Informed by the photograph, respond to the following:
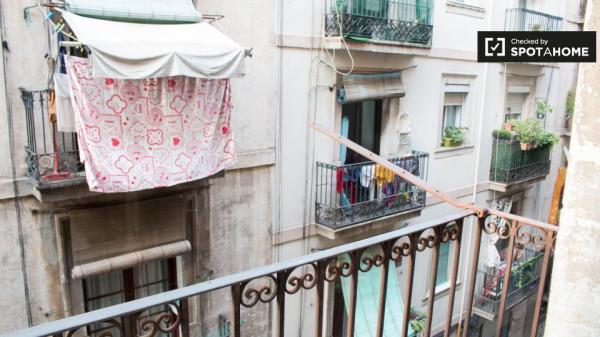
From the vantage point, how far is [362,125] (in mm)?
9961

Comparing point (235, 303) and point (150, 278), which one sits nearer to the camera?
point (235, 303)

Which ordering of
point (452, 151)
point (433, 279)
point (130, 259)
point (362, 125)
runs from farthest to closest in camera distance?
point (452, 151) < point (362, 125) < point (130, 259) < point (433, 279)

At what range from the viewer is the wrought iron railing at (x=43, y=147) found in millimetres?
5457

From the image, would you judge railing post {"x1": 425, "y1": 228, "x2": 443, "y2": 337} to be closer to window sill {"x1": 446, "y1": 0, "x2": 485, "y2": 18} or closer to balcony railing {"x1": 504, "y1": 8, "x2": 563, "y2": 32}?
window sill {"x1": 446, "y1": 0, "x2": 485, "y2": 18}

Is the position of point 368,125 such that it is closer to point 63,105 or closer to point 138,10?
point 138,10

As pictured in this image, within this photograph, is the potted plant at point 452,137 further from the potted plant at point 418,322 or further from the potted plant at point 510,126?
the potted plant at point 418,322

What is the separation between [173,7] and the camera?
616 cm

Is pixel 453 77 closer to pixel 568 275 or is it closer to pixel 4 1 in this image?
pixel 4 1

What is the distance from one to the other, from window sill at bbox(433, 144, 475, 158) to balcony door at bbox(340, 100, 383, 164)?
1721 millimetres

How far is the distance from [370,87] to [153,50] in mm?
4913

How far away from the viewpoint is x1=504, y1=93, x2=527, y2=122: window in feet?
43.2

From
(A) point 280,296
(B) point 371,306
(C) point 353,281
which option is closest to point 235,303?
(A) point 280,296

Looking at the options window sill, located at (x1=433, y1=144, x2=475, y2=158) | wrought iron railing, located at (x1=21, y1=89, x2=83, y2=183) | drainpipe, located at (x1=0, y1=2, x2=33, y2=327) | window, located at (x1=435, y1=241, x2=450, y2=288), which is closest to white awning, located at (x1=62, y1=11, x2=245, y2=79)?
drainpipe, located at (x1=0, y1=2, x2=33, y2=327)

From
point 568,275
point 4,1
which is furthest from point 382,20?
point 568,275
